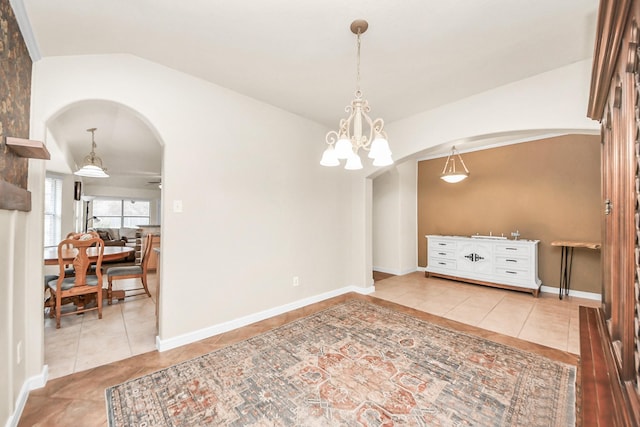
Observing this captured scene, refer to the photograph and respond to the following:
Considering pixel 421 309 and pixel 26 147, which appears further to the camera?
pixel 421 309

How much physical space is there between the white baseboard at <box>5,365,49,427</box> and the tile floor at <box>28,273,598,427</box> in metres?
0.04

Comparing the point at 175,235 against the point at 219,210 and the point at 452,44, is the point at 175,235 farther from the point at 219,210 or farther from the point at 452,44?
the point at 452,44

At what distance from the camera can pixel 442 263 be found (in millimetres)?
5145

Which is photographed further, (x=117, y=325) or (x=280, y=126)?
(x=280, y=126)

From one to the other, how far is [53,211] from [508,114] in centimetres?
846

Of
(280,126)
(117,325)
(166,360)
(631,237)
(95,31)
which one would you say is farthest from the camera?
(280,126)

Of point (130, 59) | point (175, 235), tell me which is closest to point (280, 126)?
point (130, 59)

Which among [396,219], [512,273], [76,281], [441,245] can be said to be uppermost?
[396,219]

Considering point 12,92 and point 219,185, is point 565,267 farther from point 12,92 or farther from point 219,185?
point 12,92

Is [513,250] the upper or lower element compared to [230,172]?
lower

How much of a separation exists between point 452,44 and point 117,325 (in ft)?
14.6

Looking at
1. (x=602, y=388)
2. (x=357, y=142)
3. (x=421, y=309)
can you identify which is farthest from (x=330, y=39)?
(x=421, y=309)

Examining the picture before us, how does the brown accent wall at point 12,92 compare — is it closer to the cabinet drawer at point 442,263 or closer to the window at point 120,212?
the cabinet drawer at point 442,263

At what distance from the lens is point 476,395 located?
1880 mm
